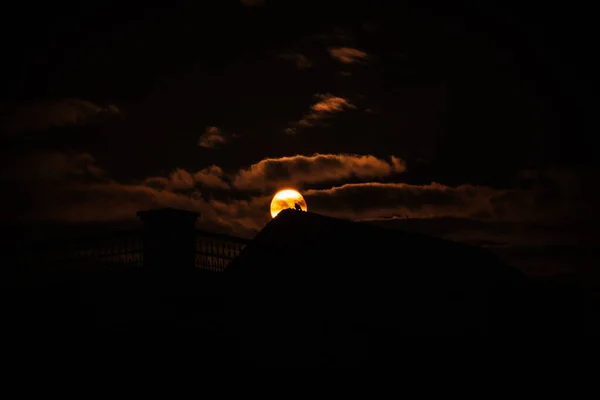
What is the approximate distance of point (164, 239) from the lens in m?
16.3

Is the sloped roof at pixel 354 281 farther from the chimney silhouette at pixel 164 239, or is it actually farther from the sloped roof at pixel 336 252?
the chimney silhouette at pixel 164 239

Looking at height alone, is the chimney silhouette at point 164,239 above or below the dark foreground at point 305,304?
above

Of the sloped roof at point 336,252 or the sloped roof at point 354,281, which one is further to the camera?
the sloped roof at point 336,252

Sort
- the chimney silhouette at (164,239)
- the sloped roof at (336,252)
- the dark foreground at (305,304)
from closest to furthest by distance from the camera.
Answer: the dark foreground at (305,304)
the sloped roof at (336,252)
the chimney silhouette at (164,239)

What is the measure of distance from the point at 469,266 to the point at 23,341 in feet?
34.2

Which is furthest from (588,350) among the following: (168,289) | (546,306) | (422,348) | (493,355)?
(168,289)

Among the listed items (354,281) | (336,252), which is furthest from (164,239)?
(354,281)

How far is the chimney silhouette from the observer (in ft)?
53.3

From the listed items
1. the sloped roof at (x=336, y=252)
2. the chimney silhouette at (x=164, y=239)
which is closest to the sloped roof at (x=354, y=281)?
the sloped roof at (x=336, y=252)

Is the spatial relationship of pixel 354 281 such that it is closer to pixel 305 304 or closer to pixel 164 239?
pixel 305 304

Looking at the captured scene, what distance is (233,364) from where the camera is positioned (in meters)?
12.2

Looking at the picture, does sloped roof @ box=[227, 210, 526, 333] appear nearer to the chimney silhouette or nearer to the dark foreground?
the dark foreground

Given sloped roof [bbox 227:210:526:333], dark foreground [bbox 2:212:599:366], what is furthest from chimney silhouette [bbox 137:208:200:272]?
sloped roof [bbox 227:210:526:333]

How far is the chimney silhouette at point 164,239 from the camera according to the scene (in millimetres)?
16234
